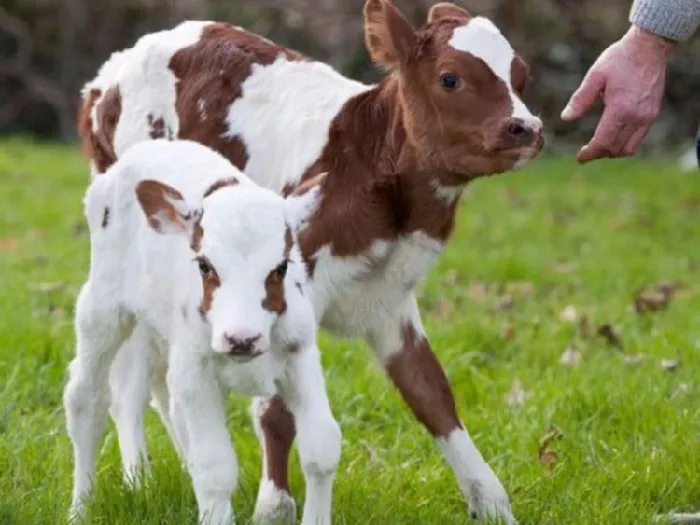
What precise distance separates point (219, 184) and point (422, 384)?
3.84 ft

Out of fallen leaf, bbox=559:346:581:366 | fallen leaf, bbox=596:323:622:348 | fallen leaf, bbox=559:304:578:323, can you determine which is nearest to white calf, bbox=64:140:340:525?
fallen leaf, bbox=559:346:581:366

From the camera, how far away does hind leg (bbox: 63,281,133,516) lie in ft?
14.0

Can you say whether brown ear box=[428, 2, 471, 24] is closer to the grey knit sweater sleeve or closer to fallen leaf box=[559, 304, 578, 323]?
the grey knit sweater sleeve

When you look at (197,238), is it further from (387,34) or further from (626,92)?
(626,92)

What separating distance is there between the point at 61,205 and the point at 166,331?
709 cm

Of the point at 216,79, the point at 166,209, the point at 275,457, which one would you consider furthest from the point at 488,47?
the point at 275,457

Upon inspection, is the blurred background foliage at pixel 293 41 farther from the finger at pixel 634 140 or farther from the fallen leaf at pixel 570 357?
the finger at pixel 634 140

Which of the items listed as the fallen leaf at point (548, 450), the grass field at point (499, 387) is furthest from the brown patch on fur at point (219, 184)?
the fallen leaf at point (548, 450)

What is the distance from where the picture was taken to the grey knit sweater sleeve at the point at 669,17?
4383mm

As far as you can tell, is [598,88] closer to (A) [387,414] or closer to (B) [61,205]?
(A) [387,414]

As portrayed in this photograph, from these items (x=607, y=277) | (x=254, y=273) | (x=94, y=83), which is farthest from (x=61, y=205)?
(x=254, y=273)

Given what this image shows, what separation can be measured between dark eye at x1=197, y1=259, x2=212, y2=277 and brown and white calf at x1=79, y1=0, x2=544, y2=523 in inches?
26.9

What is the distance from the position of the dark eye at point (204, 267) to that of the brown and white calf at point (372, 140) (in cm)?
68

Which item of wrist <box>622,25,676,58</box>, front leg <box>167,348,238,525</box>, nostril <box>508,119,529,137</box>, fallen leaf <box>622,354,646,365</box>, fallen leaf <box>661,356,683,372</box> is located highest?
wrist <box>622,25,676,58</box>
